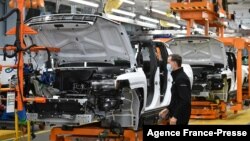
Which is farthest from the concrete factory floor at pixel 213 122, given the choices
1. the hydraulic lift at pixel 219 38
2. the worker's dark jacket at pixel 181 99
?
the worker's dark jacket at pixel 181 99

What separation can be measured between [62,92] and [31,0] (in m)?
1.75

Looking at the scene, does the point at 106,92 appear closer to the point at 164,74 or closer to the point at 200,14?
the point at 164,74

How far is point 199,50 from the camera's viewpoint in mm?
13578

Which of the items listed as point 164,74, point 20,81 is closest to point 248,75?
point 164,74

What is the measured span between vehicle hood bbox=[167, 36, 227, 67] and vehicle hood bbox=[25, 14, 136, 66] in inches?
198

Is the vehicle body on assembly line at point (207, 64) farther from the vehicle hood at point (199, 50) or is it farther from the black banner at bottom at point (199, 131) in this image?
the black banner at bottom at point (199, 131)

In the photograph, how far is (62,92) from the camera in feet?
26.8

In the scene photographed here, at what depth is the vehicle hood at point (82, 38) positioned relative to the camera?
299 inches

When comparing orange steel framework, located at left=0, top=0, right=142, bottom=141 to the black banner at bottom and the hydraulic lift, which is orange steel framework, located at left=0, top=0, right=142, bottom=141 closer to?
the black banner at bottom

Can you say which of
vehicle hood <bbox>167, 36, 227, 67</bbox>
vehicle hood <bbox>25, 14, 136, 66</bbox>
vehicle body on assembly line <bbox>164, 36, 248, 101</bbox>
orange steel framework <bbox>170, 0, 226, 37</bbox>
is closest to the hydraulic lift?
orange steel framework <bbox>170, 0, 226, 37</bbox>

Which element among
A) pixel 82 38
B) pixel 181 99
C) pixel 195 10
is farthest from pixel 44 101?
pixel 195 10

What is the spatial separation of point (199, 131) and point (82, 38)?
145 inches

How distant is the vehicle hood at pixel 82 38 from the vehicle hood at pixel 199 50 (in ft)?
16.5

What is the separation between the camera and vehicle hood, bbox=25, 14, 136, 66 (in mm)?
7590
